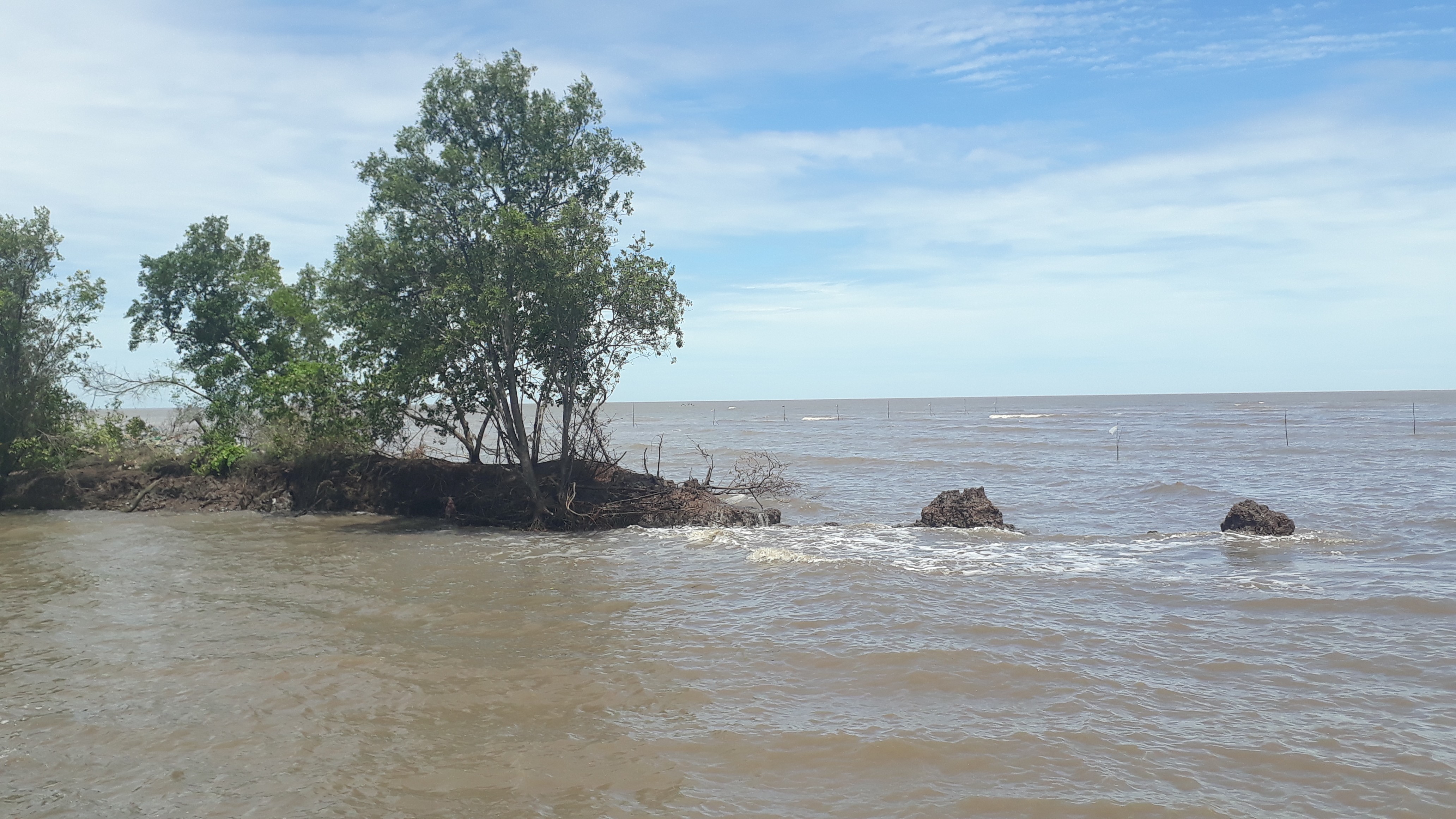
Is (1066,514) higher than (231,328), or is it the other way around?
(231,328)

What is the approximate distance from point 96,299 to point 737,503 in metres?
18.0

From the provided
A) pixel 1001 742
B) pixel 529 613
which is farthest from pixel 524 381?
pixel 1001 742

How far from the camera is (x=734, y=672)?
9172 mm

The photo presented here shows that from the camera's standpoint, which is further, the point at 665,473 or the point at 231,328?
the point at 665,473

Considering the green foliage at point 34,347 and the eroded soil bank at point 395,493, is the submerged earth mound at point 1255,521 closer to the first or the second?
the eroded soil bank at point 395,493

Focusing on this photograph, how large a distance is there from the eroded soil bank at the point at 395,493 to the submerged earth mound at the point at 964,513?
3.63m

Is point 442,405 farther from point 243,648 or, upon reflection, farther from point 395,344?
point 243,648

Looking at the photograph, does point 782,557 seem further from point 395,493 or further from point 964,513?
point 395,493

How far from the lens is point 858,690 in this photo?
8.60 m

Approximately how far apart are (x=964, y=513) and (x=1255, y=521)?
568 centimetres

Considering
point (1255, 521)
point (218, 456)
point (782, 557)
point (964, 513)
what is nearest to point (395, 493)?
point (218, 456)

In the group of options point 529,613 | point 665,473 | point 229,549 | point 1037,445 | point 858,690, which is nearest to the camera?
point 858,690

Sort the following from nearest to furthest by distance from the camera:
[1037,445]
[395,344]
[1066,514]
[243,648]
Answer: [243,648] < [395,344] < [1066,514] < [1037,445]

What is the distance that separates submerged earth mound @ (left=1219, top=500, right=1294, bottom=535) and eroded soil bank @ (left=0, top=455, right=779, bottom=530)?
9.60 m
